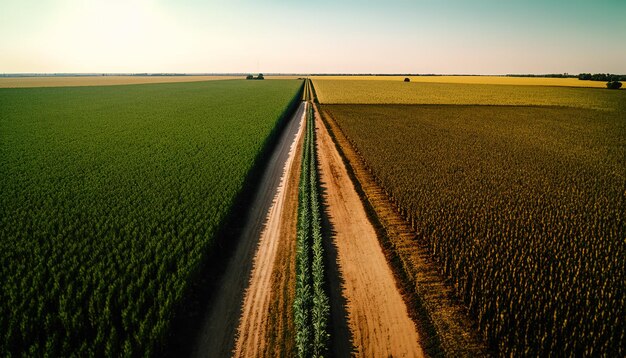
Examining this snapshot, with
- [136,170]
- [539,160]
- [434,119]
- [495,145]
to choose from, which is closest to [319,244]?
[136,170]

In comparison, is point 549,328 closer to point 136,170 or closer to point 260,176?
point 260,176

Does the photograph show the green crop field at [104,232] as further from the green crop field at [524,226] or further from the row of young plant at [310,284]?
the green crop field at [524,226]

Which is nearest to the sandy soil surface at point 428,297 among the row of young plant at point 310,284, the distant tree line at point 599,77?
the row of young plant at point 310,284

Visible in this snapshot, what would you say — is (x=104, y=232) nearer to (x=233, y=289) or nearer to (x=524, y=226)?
(x=233, y=289)

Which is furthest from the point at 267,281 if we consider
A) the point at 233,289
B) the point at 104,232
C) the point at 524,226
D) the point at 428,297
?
the point at 524,226

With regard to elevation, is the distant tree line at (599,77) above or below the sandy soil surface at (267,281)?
above

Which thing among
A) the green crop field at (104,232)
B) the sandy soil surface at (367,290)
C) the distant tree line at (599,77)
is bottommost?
the sandy soil surface at (367,290)
